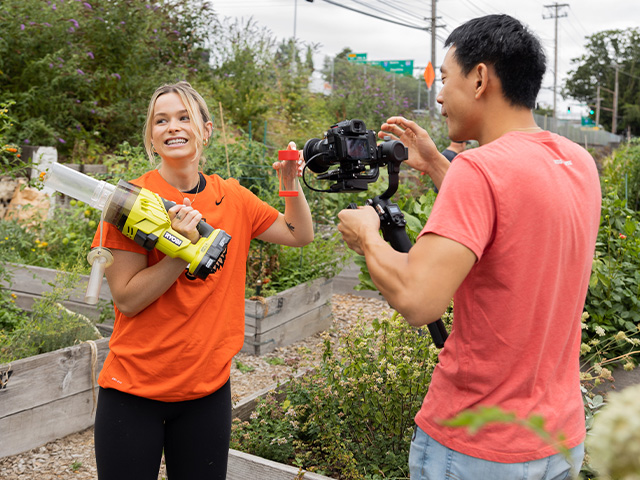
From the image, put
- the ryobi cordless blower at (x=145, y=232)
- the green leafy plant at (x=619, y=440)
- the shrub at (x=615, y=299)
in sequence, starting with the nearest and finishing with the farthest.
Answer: the green leafy plant at (x=619, y=440), the ryobi cordless blower at (x=145, y=232), the shrub at (x=615, y=299)

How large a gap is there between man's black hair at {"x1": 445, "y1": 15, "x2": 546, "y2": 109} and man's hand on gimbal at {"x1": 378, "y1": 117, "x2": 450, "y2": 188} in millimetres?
599

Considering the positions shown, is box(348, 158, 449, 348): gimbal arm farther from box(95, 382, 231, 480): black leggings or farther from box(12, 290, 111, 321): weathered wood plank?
box(12, 290, 111, 321): weathered wood plank

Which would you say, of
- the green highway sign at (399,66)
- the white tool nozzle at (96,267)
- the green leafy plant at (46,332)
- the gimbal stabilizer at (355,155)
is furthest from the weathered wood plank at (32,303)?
the green highway sign at (399,66)

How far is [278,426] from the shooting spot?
299 centimetres

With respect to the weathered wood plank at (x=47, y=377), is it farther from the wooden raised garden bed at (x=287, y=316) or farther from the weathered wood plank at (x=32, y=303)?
the wooden raised garden bed at (x=287, y=316)

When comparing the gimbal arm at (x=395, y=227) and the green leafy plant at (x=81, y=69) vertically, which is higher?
the green leafy plant at (x=81, y=69)

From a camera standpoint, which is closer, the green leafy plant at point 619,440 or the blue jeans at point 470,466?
the green leafy plant at point 619,440

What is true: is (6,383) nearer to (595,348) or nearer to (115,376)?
(115,376)

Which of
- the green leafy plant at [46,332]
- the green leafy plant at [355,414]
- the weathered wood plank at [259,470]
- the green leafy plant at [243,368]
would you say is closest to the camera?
the weathered wood plank at [259,470]

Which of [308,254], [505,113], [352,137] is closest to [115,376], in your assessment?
[352,137]

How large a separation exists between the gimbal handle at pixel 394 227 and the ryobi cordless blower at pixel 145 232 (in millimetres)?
457

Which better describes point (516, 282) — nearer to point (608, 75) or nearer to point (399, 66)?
point (399, 66)

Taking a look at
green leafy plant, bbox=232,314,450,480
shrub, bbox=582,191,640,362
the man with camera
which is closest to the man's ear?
the man with camera

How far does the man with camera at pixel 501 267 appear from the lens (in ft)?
4.07
